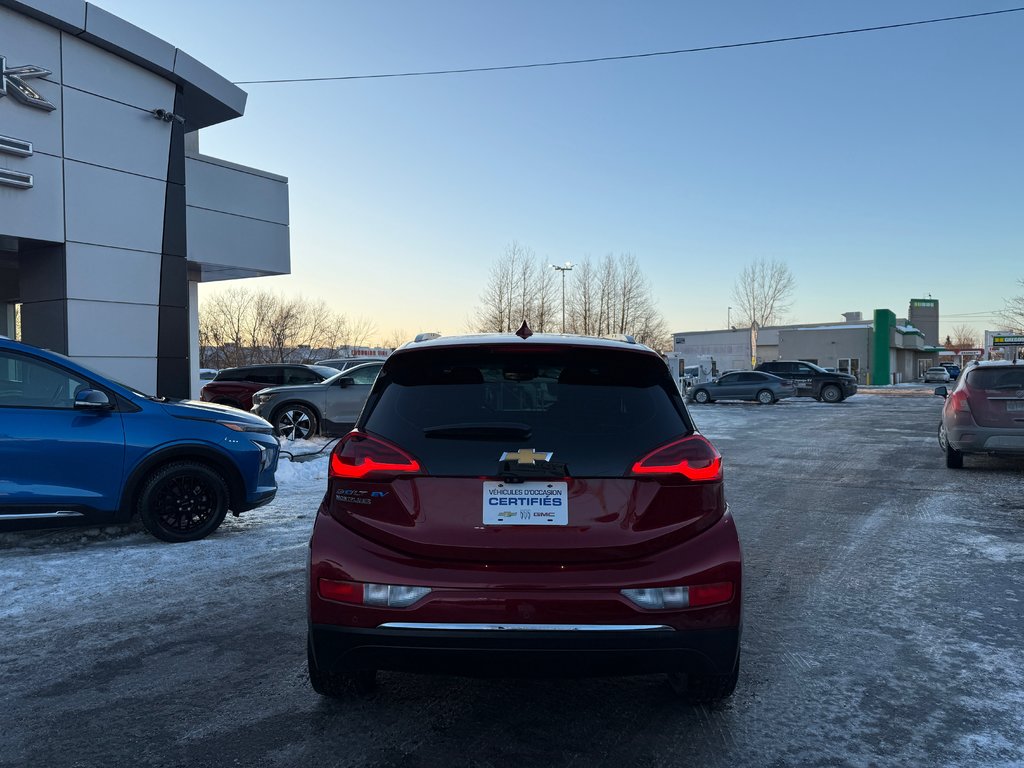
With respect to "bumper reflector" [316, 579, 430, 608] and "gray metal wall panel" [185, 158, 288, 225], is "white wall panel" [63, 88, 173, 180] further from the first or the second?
"bumper reflector" [316, 579, 430, 608]

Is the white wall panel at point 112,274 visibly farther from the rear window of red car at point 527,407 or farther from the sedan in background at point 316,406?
the rear window of red car at point 527,407

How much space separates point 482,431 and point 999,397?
995 cm

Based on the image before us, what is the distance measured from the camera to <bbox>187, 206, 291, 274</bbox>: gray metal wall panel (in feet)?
48.4

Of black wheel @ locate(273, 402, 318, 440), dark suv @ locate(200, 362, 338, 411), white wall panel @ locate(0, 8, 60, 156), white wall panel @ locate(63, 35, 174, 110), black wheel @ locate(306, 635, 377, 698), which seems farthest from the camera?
dark suv @ locate(200, 362, 338, 411)

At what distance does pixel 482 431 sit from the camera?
2910 millimetres

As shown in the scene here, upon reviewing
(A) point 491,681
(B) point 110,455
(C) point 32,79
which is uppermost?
(C) point 32,79

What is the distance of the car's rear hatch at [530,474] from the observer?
9.11 feet

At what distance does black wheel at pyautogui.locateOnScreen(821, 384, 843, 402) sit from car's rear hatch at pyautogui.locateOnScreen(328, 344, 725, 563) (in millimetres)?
33661

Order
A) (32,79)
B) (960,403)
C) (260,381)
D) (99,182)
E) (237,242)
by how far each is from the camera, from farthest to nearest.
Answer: (260,381)
(237,242)
(99,182)
(960,403)
(32,79)

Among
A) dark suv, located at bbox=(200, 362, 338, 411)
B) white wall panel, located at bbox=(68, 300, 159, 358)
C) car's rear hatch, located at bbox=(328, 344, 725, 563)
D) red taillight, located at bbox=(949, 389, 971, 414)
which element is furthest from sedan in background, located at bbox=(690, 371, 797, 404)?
car's rear hatch, located at bbox=(328, 344, 725, 563)

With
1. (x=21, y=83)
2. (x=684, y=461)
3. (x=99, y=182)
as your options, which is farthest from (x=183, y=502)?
(x=21, y=83)

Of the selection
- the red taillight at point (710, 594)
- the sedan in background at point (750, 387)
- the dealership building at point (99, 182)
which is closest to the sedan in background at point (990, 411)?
the red taillight at point (710, 594)

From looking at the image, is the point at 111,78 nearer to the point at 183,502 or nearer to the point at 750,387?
the point at 183,502

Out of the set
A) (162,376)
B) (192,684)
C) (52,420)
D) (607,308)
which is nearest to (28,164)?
(162,376)
